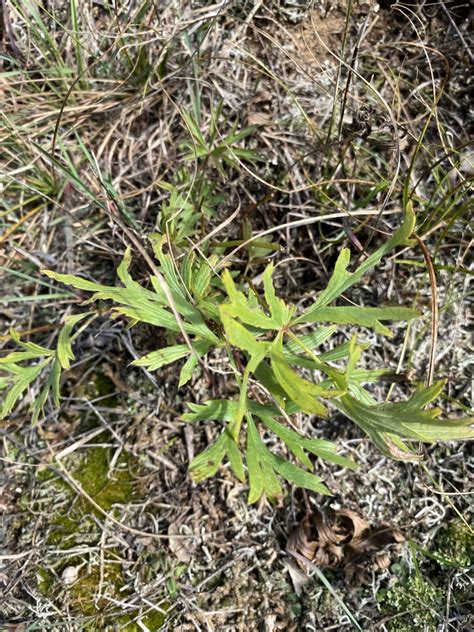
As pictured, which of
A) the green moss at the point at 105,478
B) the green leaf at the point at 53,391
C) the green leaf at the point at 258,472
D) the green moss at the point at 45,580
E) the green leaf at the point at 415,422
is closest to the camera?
the green leaf at the point at 415,422

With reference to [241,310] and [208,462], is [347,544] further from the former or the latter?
[241,310]

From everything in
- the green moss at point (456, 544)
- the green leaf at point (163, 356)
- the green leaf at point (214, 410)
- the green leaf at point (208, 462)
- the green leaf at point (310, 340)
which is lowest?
the green moss at point (456, 544)

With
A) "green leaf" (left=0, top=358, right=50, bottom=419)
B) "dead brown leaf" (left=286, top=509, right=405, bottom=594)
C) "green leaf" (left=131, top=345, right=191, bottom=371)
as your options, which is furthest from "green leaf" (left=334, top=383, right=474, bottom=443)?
"green leaf" (left=0, top=358, right=50, bottom=419)

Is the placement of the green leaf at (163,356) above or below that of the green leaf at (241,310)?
below

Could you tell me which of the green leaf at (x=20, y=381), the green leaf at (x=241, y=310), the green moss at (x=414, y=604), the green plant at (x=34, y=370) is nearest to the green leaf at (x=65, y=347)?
the green plant at (x=34, y=370)

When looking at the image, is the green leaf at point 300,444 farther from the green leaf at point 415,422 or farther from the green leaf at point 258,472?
the green leaf at point 415,422

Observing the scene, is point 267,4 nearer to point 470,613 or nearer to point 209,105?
point 209,105

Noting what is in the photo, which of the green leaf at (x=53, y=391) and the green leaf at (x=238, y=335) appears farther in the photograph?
the green leaf at (x=53, y=391)

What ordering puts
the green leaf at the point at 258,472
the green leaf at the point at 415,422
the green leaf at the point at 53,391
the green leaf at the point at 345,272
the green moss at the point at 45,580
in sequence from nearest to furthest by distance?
the green leaf at the point at 415,422, the green leaf at the point at 258,472, the green leaf at the point at 345,272, the green leaf at the point at 53,391, the green moss at the point at 45,580

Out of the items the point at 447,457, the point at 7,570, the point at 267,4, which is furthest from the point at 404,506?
the point at 267,4
